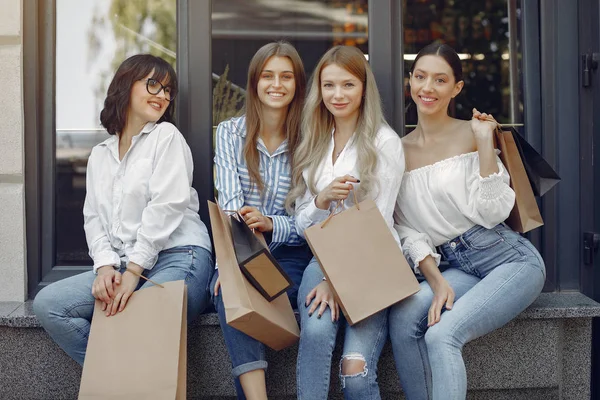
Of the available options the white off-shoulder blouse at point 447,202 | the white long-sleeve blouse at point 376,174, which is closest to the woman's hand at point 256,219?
the white long-sleeve blouse at point 376,174

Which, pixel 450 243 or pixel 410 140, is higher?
pixel 410 140

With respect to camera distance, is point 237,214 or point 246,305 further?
point 237,214

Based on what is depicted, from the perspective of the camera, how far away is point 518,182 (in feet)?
9.88

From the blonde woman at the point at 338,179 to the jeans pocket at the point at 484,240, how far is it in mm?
336

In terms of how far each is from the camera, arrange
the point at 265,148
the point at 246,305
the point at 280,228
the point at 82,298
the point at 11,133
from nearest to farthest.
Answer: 1. the point at 246,305
2. the point at 82,298
3. the point at 280,228
4. the point at 265,148
5. the point at 11,133

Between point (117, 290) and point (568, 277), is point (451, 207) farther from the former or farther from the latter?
point (117, 290)

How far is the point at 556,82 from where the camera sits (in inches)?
138

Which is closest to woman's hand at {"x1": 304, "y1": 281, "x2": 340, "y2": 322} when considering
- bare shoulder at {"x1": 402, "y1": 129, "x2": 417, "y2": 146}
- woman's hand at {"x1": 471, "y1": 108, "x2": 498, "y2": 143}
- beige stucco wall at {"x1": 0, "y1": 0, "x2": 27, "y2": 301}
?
bare shoulder at {"x1": 402, "y1": 129, "x2": 417, "y2": 146}

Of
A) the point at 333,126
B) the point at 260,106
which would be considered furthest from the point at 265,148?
the point at 333,126

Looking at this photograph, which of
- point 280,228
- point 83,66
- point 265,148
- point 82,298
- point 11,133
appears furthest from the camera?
point 83,66

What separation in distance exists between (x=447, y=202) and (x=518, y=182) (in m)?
0.30

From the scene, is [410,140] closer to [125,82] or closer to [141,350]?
[125,82]

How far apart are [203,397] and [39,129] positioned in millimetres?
1468

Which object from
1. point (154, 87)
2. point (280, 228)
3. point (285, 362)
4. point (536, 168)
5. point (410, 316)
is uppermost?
point (154, 87)
